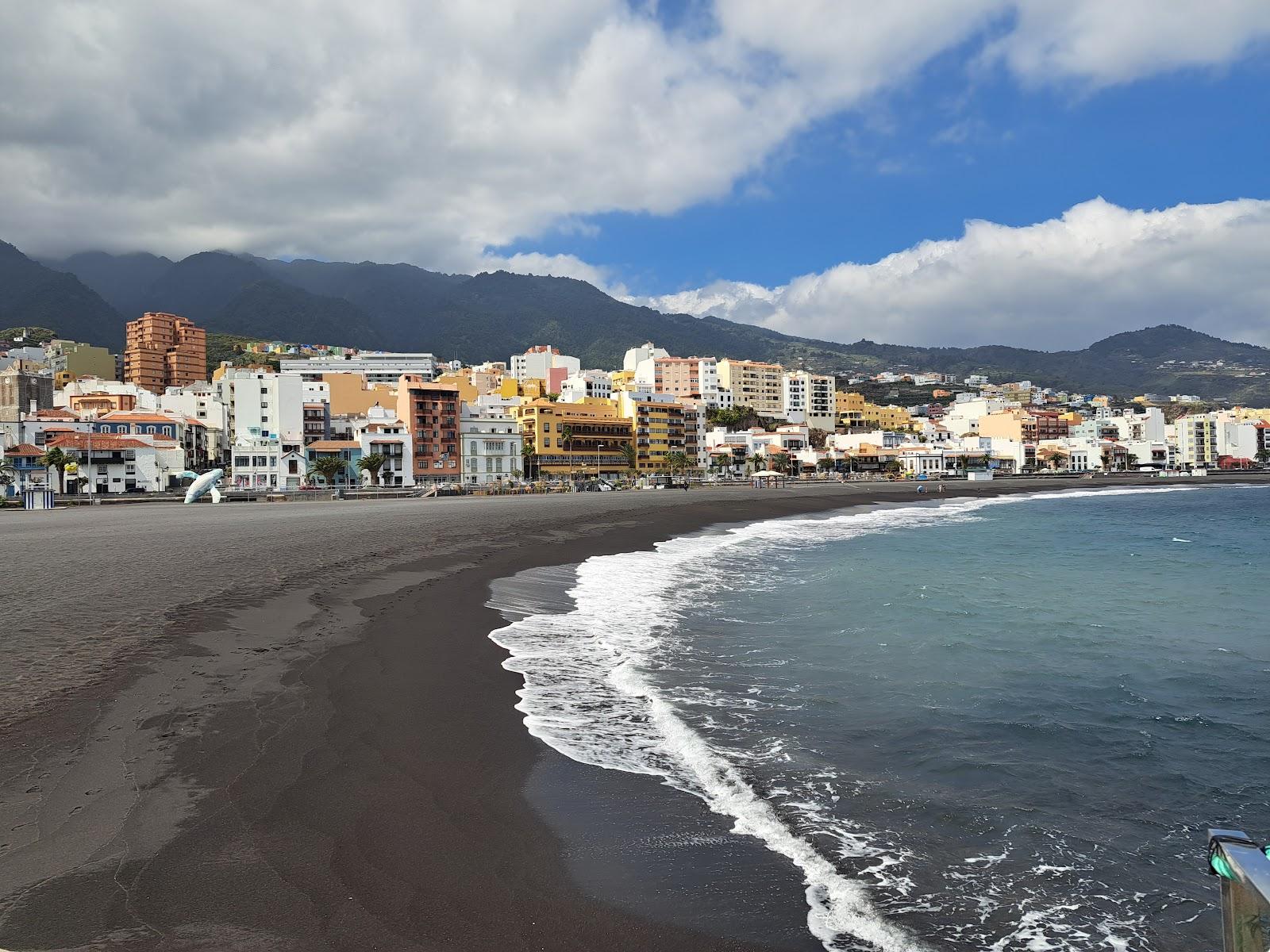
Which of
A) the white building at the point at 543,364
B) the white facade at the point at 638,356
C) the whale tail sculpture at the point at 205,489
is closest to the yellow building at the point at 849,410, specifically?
the white facade at the point at 638,356

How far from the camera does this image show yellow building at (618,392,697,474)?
348ft

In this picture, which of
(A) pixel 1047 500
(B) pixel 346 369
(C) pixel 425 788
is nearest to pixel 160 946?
(C) pixel 425 788

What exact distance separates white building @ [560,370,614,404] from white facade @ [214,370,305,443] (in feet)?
149

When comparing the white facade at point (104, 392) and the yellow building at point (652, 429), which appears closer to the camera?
the white facade at point (104, 392)

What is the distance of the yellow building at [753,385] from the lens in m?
157

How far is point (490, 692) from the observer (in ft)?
27.9

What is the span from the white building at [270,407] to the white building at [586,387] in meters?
45.5

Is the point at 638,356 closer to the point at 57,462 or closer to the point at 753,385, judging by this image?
the point at 753,385

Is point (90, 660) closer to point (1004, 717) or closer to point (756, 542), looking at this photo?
point (1004, 717)

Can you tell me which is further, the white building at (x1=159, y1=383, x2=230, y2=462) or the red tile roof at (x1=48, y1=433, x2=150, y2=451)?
the white building at (x1=159, y1=383, x2=230, y2=462)

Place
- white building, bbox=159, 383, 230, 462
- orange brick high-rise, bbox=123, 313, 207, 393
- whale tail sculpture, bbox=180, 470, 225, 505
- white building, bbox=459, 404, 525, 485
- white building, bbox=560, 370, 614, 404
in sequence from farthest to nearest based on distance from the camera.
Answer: orange brick high-rise, bbox=123, 313, 207, 393 < white building, bbox=560, 370, 614, 404 < white building, bbox=159, 383, 230, 462 < white building, bbox=459, 404, 525, 485 < whale tail sculpture, bbox=180, 470, 225, 505

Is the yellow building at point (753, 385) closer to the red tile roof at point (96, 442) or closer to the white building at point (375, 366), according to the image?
the white building at point (375, 366)

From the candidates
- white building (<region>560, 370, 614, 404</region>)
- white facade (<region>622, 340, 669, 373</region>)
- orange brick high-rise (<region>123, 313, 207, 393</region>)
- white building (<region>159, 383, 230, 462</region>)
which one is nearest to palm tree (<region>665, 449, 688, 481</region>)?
white building (<region>560, 370, 614, 404</region>)

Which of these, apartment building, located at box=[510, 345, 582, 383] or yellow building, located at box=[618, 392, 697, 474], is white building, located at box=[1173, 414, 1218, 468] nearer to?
yellow building, located at box=[618, 392, 697, 474]
